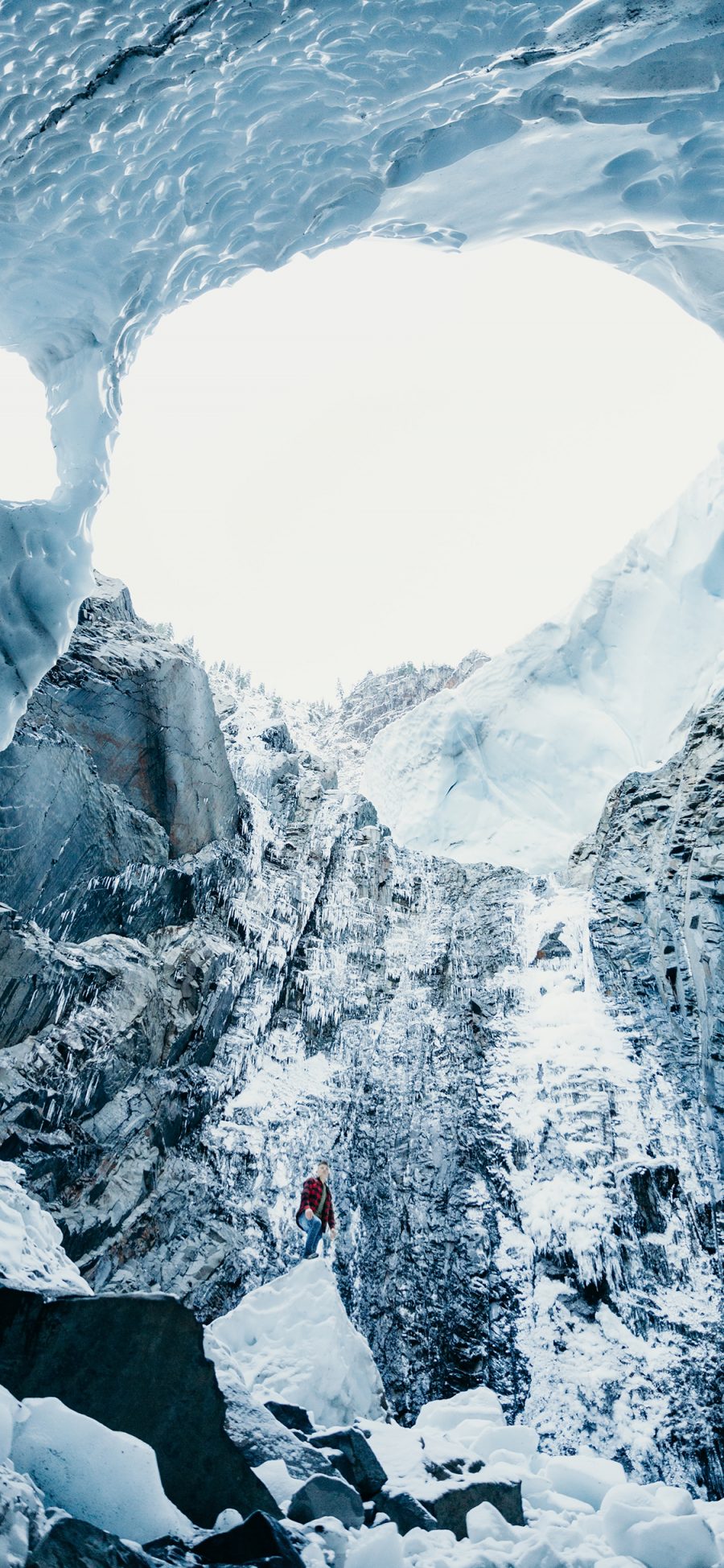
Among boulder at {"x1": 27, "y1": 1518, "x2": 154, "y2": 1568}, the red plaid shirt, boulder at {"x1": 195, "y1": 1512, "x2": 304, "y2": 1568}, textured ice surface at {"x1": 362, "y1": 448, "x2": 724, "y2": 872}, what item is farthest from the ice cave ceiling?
textured ice surface at {"x1": 362, "y1": 448, "x2": 724, "y2": 872}

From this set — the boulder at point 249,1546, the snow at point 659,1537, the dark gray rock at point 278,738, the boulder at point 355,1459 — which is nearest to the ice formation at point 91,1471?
the boulder at point 249,1546

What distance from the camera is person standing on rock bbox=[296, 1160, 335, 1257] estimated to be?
7.80 metres

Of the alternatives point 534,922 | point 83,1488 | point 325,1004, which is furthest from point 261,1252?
point 83,1488

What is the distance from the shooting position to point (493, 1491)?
3.97 m

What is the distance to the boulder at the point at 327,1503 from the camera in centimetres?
325

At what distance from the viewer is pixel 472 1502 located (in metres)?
3.92

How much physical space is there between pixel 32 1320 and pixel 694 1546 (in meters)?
2.69

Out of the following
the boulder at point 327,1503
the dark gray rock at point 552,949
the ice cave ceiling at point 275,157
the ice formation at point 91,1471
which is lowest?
the dark gray rock at point 552,949

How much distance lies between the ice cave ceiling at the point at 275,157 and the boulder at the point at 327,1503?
11.9ft

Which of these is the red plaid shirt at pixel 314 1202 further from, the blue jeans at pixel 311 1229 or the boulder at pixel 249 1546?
the boulder at pixel 249 1546

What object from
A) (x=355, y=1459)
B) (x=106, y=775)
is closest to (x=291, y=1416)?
(x=355, y=1459)

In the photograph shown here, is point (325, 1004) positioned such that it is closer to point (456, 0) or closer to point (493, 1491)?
point (493, 1491)

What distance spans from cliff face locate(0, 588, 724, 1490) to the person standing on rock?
170 inches

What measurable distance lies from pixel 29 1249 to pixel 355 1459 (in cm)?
189
